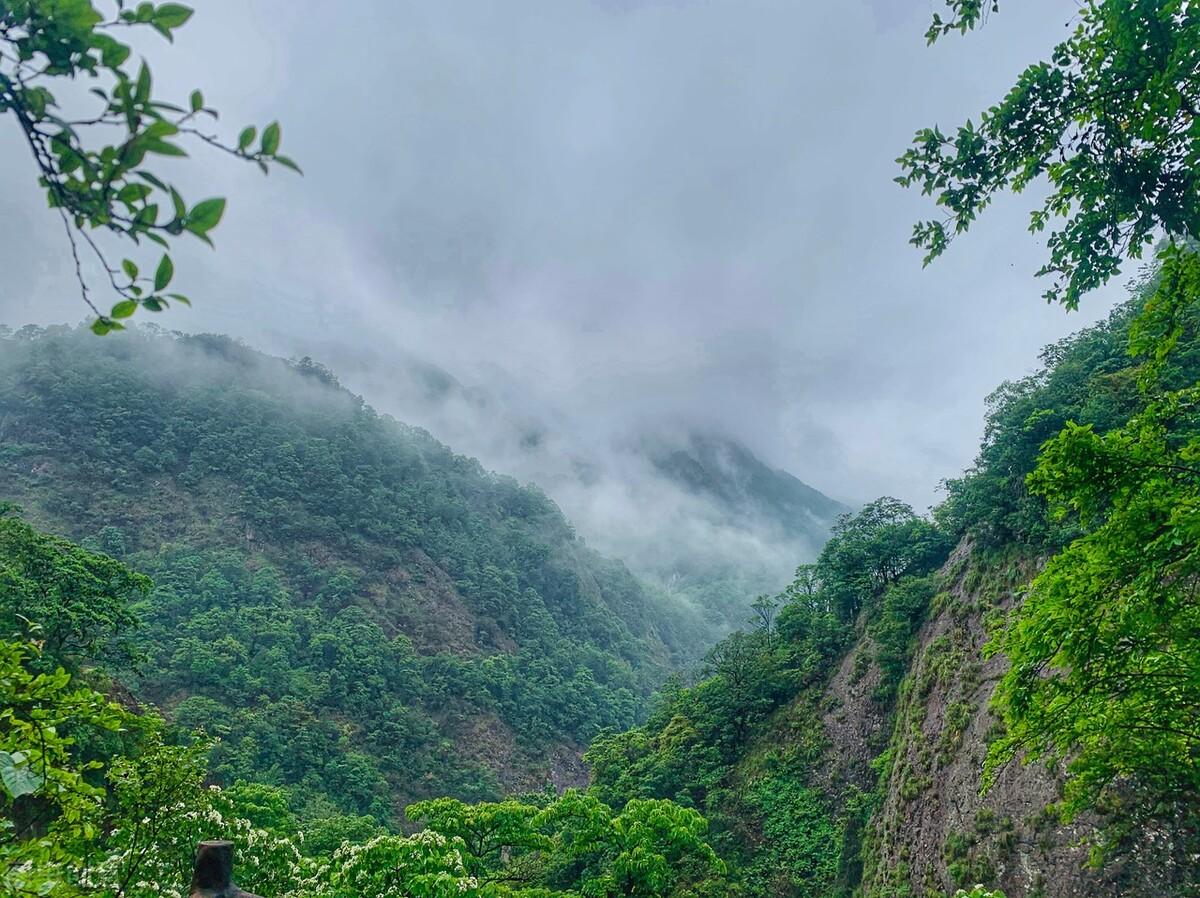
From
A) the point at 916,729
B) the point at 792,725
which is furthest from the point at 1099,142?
the point at 792,725

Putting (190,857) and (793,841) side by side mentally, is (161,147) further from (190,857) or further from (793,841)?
(793,841)

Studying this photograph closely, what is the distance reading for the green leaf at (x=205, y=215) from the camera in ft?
4.10

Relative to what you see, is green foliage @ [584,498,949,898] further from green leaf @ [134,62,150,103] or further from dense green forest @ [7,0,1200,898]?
green leaf @ [134,62,150,103]

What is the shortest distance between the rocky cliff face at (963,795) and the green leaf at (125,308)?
942cm

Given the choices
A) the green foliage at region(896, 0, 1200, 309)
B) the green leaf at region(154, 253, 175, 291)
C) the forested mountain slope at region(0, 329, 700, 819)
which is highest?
the forested mountain slope at region(0, 329, 700, 819)

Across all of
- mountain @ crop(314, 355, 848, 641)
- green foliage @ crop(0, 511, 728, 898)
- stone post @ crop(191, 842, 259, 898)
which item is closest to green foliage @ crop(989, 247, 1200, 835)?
green foliage @ crop(0, 511, 728, 898)

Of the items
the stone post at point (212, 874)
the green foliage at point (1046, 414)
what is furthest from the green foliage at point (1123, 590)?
the green foliage at point (1046, 414)

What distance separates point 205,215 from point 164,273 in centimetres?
16

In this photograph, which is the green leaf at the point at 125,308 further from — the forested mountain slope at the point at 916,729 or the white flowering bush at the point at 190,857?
the white flowering bush at the point at 190,857

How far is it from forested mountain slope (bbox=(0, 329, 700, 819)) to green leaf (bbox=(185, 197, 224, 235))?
1539 inches

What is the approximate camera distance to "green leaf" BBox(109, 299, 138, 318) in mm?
1317

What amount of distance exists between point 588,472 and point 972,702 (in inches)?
6894

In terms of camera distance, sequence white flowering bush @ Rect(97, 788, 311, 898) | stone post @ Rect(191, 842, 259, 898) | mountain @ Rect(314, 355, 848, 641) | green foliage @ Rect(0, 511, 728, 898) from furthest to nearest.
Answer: mountain @ Rect(314, 355, 848, 641)
white flowering bush @ Rect(97, 788, 311, 898)
stone post @ Rect(191, 842, 259, 898)
green foliage @ Rect(0, 511, 728, 898)

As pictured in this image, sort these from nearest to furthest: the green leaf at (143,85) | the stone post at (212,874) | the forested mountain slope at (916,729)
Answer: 1. the green leaf at (143,85)
2. the stone post at (212,874)
3. the forested mountain slope at (916,729)
